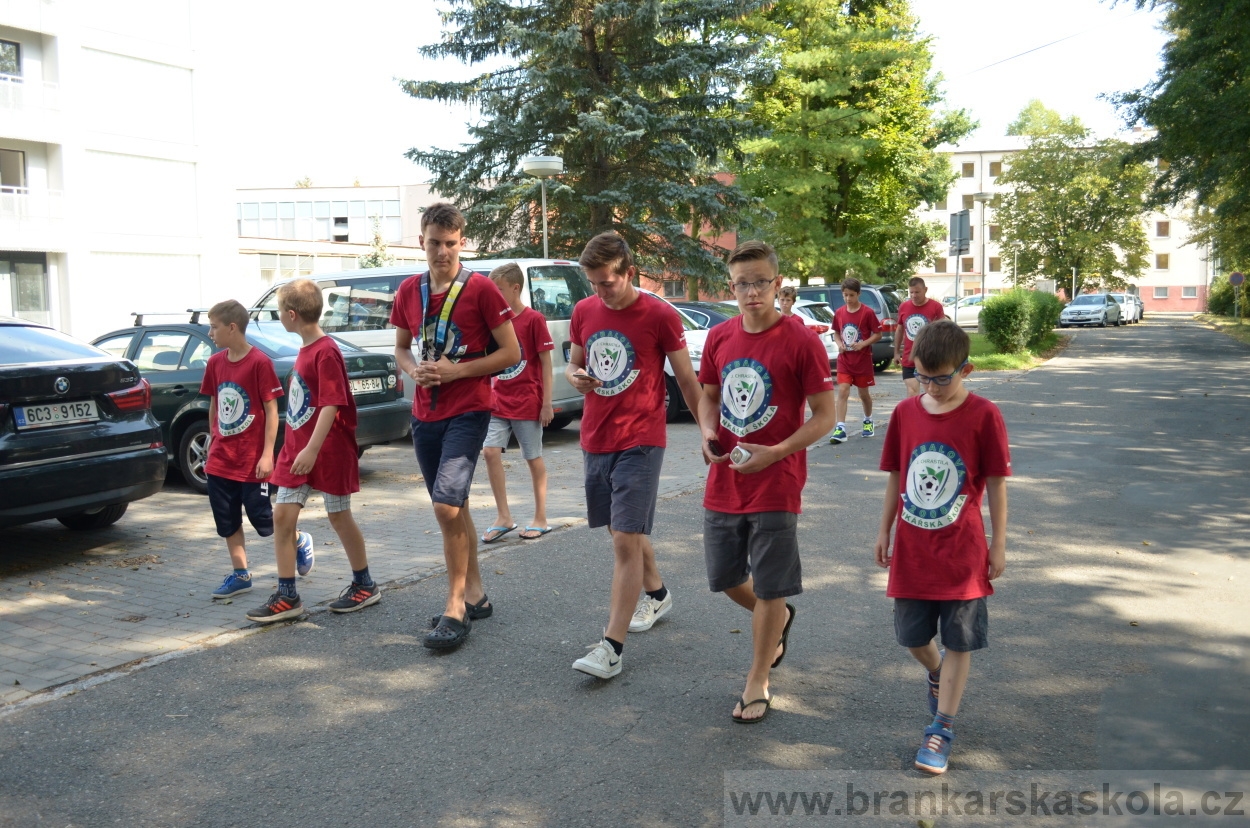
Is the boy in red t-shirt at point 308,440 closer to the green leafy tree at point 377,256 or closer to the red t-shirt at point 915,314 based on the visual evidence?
the red t-shirt at point 915,314

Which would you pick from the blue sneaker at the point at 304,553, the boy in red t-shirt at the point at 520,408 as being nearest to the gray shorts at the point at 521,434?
the boy in red t-shirt at the point at 520,408

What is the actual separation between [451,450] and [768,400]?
1.69 metres

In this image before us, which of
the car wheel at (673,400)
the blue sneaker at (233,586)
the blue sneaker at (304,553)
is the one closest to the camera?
the blue sneaker at (233,586)

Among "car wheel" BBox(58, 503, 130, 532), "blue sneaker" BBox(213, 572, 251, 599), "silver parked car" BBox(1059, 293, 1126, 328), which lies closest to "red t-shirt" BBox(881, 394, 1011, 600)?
"blue sneaker" BBox(213, 572, 251, 599)

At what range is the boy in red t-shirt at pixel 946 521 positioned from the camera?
3.65 meters

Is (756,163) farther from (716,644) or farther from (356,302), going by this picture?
(716,644)

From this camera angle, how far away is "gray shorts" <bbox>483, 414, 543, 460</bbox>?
25.5ft

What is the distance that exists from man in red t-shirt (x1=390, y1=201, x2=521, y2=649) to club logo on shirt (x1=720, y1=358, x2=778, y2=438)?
127 centimetres

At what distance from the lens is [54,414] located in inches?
265

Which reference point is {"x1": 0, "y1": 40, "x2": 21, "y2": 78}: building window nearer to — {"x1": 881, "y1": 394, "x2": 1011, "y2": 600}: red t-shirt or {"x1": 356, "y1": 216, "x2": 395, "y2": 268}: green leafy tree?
{"x1": 356, "y1": 216, "x2": 395, "y2": 268}: green leafy tree

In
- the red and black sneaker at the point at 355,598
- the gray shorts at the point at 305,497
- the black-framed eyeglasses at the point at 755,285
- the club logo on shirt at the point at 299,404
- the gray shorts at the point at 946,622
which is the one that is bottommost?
the red and black sneaker at the point at 355,598

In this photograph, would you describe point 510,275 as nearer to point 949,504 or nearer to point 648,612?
point 648,612

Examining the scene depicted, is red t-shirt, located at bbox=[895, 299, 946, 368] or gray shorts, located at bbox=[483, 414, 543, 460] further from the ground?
red t-shirt, located at bbox=[895, 299, 946, 368]

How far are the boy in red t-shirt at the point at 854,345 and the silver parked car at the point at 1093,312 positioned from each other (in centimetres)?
4266
